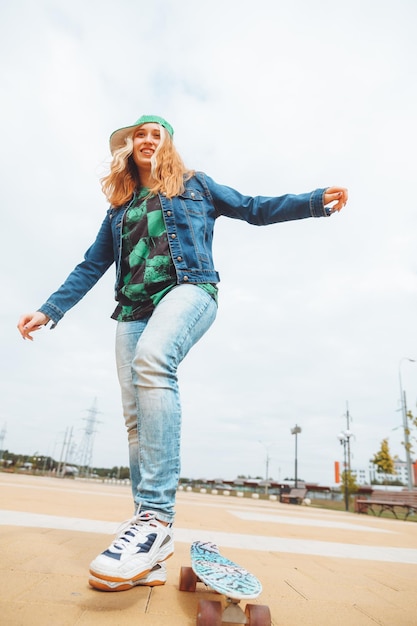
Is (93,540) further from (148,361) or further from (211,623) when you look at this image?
(211,623)

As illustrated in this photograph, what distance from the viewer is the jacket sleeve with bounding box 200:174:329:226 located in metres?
2.14

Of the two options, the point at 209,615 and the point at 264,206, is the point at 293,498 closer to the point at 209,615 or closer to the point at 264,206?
the point at 264,206

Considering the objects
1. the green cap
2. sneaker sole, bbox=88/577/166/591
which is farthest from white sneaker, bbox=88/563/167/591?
the green cap

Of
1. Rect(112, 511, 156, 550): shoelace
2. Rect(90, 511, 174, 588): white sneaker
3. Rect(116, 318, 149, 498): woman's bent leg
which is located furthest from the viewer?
Rect(116, 318, 149, 498): woman's bent leg

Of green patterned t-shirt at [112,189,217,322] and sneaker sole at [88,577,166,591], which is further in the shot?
green patterned t-shirt at [112,189,217,322]

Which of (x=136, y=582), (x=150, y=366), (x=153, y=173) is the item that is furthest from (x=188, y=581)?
(x=153, y=173)

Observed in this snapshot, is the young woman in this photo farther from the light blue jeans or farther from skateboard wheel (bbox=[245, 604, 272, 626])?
skateboard wheel (bbox=[245, 604, 272, 626])

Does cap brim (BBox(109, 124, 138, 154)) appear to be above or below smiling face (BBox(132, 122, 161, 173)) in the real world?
above

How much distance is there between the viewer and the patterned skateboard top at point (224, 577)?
1.16 meters

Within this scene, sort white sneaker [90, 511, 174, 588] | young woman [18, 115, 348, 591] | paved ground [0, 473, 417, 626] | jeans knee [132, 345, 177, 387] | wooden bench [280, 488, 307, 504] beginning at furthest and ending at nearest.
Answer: wooden bench [280, 488, 307, 504] < jeans knee [132, 345, 177, 387] < young woman [18, 115, 348, 591] < white sneaker [90, 511, 174, 588] < paved ground [0, 473, 417, 626]

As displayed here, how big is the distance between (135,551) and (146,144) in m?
1.98

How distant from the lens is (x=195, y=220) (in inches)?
87.3

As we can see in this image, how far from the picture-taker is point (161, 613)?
1.29 m

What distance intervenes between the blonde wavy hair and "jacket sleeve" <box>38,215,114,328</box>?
0.19 meters
